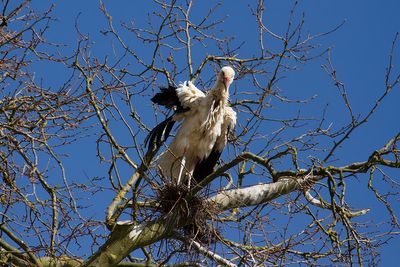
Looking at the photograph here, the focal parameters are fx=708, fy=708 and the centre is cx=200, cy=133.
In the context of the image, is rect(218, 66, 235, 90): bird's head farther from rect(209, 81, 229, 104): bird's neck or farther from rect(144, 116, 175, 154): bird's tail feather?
rect(144, 116, 175, 154): bird's tail feather

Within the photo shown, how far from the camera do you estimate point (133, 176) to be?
7.15 metres

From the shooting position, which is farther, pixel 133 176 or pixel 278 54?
pixel 278 54

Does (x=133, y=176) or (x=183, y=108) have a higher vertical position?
(x=183, y=108)

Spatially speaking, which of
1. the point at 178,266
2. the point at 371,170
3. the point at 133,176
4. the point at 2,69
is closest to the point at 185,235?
the point at 178,266

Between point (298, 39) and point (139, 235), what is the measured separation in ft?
10.4

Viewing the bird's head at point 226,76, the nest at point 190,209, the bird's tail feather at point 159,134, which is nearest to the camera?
the nest at point 190,209

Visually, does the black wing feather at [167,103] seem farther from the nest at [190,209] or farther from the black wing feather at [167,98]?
the nest at [190,209]

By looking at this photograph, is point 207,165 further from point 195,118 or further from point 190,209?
point 190,209

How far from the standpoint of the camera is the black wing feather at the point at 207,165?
26.6 feet

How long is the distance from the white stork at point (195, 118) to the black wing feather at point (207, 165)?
0.09m

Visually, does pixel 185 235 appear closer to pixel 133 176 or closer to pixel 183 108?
pixel 133 176

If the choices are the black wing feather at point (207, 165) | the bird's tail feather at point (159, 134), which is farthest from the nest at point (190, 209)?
the black wing feather at point (207, 165)

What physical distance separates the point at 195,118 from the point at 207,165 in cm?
67

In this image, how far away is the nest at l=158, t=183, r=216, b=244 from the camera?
6051 millimetres
